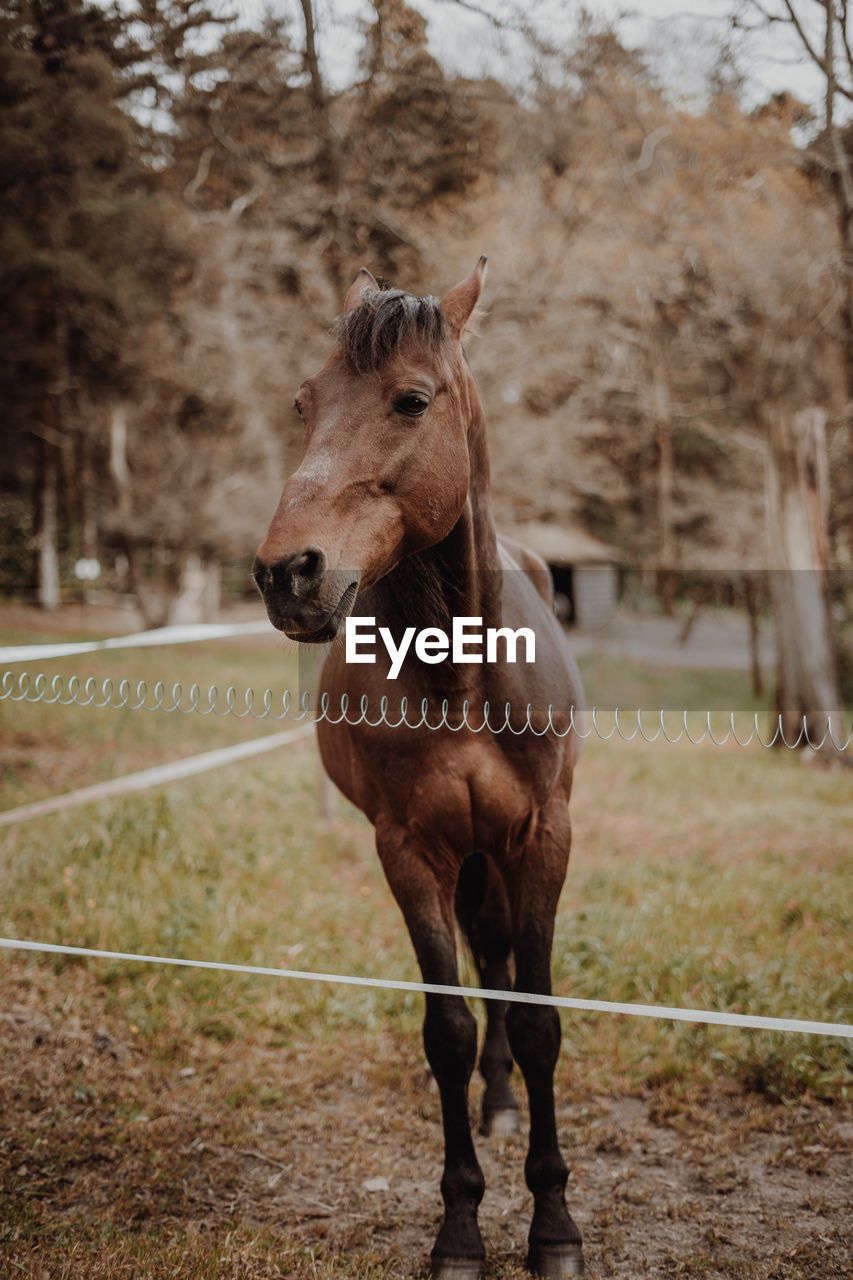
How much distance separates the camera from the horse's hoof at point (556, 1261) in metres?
2.23

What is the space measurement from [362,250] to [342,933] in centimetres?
729

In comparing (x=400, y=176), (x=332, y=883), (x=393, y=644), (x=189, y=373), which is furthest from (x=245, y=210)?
(x=393, y=644)

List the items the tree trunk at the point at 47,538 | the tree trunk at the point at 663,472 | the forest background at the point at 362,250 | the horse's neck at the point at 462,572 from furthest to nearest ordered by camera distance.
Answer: the tree trunk at the point at 663,472 < the tree trunk at the point at 47,538 < the forest background at the point at 362,250 < the horse's neck at the point at 462,572

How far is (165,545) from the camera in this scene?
1549cm

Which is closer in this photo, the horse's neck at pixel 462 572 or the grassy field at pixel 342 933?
the horse's neck at pixel 462 572

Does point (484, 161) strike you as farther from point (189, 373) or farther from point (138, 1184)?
point (138, 1184)

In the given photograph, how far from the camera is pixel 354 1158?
9.31 feet

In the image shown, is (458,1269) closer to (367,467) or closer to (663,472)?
(367,467)

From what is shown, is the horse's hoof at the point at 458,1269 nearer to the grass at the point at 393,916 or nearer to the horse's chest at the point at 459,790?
the horse's chest at the point at 459,790

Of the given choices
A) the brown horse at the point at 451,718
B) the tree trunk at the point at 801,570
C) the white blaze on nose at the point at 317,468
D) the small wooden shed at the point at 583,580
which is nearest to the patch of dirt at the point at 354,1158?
the brown horse at the point at 451,718

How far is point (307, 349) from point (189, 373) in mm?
4478

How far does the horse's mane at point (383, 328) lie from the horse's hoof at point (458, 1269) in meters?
2.27

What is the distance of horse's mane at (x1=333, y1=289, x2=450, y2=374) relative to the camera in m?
1.90

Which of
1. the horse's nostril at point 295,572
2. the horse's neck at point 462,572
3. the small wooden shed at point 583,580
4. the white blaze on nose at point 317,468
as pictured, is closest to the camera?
the horse's nostril at point 295,572
